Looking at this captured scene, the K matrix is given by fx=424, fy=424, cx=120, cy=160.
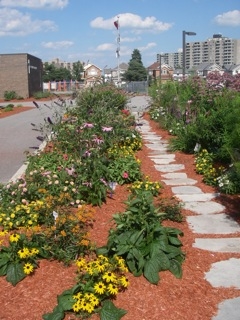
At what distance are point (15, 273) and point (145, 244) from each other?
3.69 ft

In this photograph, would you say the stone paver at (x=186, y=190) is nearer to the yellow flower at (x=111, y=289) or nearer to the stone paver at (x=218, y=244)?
the stone paver at (x=218, y=244)

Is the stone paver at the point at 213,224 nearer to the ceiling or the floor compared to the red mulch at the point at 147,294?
nearer to the ceiling

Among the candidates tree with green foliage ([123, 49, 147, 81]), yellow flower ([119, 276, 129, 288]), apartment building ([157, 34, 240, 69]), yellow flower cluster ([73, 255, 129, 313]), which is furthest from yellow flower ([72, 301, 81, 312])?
tree with green foliage ([123, 49, 147, 81])

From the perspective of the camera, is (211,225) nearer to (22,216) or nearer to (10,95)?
(22,216)

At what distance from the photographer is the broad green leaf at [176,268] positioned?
11.8 feet

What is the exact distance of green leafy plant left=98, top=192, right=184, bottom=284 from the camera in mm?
3570

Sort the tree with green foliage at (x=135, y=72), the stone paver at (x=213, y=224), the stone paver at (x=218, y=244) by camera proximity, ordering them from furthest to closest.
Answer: the tree with green foliage at (x=135, y=72)
the stone paver at (x=213, y=224)
the stone paver at (x=218, y=244)

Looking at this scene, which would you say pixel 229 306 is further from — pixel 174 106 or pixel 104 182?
pixel 174 106

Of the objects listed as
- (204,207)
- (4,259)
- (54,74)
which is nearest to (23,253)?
(4,259)

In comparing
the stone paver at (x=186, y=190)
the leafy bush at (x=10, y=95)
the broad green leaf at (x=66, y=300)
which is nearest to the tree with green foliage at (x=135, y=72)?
the leafy bush at (x=10, y=95)

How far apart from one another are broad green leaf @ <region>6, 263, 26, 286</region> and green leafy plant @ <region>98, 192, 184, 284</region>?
70cm

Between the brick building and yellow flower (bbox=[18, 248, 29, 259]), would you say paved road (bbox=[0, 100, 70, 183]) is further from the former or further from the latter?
the brick building

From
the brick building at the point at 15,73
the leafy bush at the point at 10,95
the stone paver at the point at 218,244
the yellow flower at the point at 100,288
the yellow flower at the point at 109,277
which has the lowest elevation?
the stone paver at the point at 218,244

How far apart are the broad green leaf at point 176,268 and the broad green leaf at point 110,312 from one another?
0.72 metres
